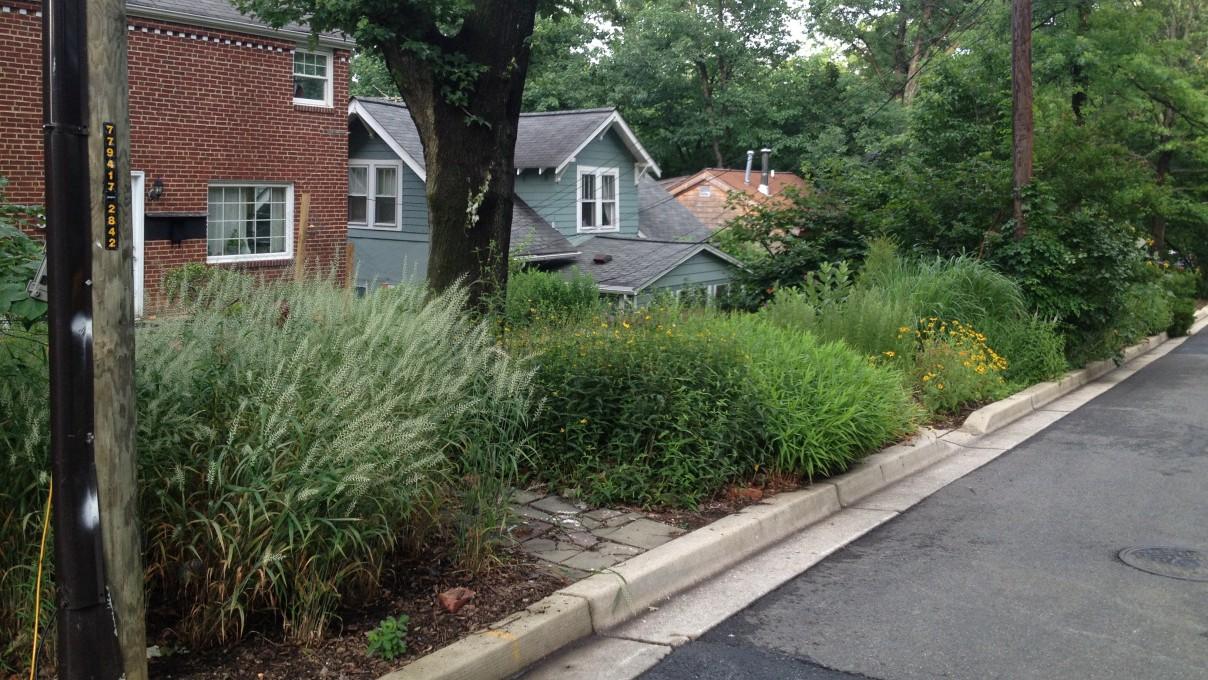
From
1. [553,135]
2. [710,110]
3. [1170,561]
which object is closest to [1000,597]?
[1170,561]

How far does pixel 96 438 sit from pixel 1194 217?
29.6 metres

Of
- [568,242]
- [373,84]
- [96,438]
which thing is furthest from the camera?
[373,84]

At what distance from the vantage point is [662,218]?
34750 millimetres

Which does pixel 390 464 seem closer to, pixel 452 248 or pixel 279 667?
pixel 279 667

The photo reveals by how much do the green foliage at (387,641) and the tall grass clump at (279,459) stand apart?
0.26 meters

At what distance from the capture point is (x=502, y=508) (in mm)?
6098

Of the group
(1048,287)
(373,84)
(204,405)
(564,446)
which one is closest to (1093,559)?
(564,446)

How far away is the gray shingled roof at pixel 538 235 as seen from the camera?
2434 centimetres

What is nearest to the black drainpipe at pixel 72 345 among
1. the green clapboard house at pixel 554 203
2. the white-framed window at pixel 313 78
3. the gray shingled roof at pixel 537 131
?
the green clapboard house at pixel 554 203

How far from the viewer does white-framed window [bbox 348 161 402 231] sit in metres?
26.4

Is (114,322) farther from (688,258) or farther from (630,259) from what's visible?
(630,259)

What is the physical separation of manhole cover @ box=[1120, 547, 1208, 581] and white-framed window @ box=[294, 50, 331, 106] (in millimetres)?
18809

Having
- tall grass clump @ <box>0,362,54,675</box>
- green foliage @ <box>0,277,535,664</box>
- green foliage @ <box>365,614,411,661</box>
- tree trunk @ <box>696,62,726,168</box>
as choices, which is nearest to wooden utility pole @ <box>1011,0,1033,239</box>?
green foliage @ <box>0,277,535,664</box>

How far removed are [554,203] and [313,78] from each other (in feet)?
24.3
